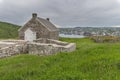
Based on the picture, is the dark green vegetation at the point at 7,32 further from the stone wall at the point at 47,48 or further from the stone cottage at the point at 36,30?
the stone wall at the point at 47,48

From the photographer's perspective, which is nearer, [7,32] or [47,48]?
[47,48]

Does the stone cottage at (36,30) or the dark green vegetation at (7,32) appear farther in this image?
the dark green vegetation at (7,32)

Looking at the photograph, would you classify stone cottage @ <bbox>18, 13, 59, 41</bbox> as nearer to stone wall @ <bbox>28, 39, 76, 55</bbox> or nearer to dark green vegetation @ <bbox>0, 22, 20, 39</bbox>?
stone wall @ <bbox>28, 39, 76, 55</bbox>

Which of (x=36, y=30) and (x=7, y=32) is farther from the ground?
(x=36, y=30)

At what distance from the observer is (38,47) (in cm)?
2472

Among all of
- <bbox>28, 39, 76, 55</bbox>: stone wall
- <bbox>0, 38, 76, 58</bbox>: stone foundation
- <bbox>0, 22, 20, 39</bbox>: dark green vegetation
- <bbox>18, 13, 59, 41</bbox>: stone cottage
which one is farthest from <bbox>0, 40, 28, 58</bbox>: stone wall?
<bbox>0, 22, 20, 39</bbox>: dark green vegetation

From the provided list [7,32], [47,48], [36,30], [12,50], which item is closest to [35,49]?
[47,48]

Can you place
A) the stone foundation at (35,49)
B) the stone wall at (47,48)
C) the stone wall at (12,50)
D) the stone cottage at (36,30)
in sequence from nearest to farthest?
the stone wall at (12,50), the stone foundation at (35,49), the stone wall at (47,48), the stone cottage at (36,30)

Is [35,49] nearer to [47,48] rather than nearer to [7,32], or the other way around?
[47,48]

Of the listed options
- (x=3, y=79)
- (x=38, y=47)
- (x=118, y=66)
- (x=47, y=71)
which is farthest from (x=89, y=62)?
(x=38, y=47)

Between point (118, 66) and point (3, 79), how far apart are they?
4.86m

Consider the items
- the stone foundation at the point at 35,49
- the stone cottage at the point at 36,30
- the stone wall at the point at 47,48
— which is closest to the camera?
the stone foundation at the point at 35,49

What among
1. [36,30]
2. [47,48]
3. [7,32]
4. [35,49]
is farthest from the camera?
[7,32]

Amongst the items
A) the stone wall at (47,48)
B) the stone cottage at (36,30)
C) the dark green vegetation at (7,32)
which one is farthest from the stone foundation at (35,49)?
the dark green vegetation at (7,32)
